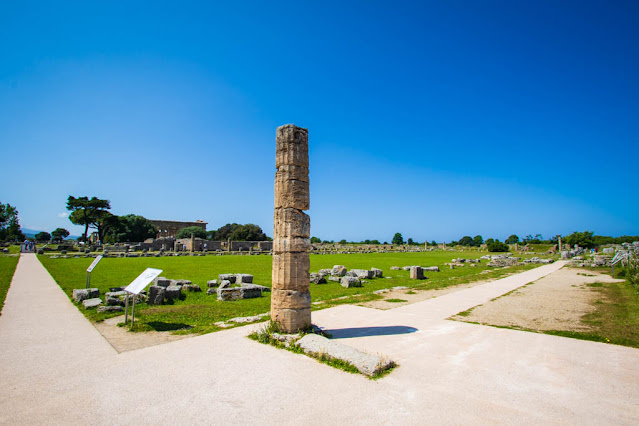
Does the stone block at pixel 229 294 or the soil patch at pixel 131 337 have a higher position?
the stone block at pixel 229 294

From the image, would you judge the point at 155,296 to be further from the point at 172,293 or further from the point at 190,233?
the point at 190,233

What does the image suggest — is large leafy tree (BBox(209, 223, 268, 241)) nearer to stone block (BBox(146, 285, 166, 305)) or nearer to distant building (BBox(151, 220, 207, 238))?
distant building (BBox(151, 220, 207, 238))

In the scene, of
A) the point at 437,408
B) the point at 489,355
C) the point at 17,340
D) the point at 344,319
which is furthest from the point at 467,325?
the point at 17,340

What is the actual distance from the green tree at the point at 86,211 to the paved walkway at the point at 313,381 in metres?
63.6

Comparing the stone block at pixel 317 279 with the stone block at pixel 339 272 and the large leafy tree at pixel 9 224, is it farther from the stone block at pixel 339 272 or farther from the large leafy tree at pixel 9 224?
the large leafy tree at pixel 9 224

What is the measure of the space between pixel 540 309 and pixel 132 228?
228 ft

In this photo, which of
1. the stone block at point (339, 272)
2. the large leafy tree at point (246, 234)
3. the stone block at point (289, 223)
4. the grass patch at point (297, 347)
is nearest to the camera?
the grass patch at point (297, 347)

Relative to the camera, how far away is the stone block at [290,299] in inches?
266

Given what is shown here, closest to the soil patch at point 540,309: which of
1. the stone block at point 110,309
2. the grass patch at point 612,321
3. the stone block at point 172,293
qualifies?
the grass patch at point 612,321

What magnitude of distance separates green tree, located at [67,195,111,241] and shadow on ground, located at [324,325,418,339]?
66623 millimetres

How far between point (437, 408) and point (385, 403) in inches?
23.8

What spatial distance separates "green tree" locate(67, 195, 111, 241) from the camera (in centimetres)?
5969

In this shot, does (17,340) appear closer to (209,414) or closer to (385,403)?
(209,414)

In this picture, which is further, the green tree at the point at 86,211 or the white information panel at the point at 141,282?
the green tree at the point at 86,211
